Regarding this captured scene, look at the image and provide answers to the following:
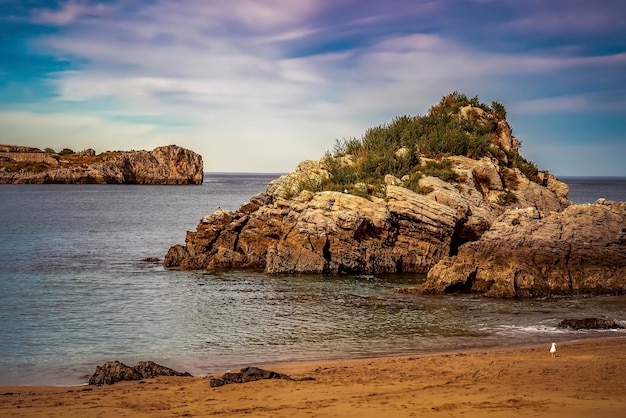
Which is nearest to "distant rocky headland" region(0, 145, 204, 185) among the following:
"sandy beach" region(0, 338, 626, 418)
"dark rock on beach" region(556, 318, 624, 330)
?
"dark rock on beach" region(556, 318, 624, 330)

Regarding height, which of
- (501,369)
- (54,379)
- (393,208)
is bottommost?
(54,379)

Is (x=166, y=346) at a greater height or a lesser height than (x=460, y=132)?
lesser

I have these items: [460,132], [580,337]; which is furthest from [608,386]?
[460,132]

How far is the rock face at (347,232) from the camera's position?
1188 inches

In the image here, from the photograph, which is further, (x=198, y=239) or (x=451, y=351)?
(x=198, y=239)

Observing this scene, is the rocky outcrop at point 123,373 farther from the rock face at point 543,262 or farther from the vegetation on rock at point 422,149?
the vegetation on rock at point 422,149

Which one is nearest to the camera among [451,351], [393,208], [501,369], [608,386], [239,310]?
[608,386]

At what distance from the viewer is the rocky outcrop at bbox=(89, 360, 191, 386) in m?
13.5

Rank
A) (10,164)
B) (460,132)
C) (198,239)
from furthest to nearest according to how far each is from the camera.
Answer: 1. (10,164)
2. (460,132)
3. (198,239)

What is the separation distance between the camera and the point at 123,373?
1367 cm

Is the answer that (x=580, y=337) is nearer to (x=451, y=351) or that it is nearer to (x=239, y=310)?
(x=451, y=351)

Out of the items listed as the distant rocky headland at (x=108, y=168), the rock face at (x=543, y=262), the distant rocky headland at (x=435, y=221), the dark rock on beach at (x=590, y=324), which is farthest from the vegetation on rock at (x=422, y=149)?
the distant rocky headland at (x=108, y=168)

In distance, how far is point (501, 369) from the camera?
543 inches

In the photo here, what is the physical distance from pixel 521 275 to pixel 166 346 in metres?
14.6
